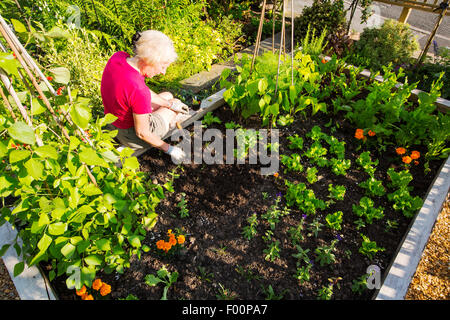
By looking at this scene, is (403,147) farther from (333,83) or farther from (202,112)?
(202,112)

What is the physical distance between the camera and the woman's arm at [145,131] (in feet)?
7.00

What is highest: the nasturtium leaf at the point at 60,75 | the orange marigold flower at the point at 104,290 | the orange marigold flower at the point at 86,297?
the nasturtium leaf at the point at 60,75

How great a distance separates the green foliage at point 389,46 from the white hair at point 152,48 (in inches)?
111

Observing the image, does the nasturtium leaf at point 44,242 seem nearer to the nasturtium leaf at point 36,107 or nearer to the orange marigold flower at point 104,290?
the orange marigold flower at point 104,290

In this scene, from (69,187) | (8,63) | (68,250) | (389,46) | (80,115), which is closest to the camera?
(8,63)

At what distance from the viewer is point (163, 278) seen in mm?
1844

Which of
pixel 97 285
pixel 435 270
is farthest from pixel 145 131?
pixel 435 270

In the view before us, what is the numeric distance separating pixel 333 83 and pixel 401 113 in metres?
0.78

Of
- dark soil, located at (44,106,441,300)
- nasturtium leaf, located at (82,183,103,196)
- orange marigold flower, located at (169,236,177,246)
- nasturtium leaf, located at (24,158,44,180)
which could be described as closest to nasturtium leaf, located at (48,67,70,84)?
nasturtium leaf, located at (24,158,44,180)

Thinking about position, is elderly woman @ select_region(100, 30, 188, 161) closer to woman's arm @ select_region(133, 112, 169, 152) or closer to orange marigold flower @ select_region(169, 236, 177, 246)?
woman's arm @ select_region(133, 112, 169, 152)

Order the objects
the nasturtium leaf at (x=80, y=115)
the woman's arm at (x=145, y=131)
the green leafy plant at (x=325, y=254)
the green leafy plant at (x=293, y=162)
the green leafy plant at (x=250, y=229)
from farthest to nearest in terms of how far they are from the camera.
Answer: the green leafy plant at (x=293, y=162) < the woman's arm at (x=145, y=131) < the green leafy plant at (x=250, y=229) < the green leafy plant at (x=325, y=254) < the nasturtium leaf at (x=80, y=115)

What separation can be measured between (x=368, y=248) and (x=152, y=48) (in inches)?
82.5

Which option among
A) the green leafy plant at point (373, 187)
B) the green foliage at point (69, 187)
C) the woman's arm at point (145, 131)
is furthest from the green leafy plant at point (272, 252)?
the woman's arm at point (145, 131)

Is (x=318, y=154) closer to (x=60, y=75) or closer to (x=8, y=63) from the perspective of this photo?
(x=60, y=75)
